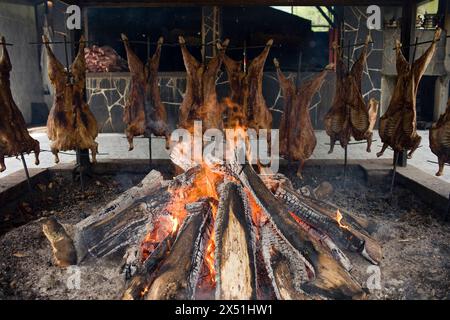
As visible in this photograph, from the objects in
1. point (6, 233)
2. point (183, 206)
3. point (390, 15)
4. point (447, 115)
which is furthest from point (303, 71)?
point (6, 233)

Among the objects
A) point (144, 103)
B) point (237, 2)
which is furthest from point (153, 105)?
point (237, 2)

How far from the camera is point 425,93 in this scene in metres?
12.6

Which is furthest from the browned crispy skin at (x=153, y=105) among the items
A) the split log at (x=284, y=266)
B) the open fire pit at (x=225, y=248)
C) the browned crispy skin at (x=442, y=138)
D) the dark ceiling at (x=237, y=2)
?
the browned crispy skin at (x=442, y=138)

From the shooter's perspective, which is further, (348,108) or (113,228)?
(348,108)

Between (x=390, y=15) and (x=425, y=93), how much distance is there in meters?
3.07

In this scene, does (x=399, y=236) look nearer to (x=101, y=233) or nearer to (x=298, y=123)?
(x=298, y=123)

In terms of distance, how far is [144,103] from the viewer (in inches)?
201

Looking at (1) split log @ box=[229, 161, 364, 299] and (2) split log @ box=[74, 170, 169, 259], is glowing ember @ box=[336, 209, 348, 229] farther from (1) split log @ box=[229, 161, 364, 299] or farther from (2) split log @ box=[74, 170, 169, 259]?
(2) split log @ box=[74, 170, 169, 259]

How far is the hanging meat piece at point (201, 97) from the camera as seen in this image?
16.1 ft

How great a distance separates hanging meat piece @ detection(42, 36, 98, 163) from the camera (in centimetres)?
455

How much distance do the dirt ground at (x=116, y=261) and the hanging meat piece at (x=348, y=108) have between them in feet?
2.38

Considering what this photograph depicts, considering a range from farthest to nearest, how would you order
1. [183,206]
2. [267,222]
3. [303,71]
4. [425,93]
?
[425,93] → [303,71] → [183,206] → [267,222]

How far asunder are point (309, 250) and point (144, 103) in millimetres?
3096
